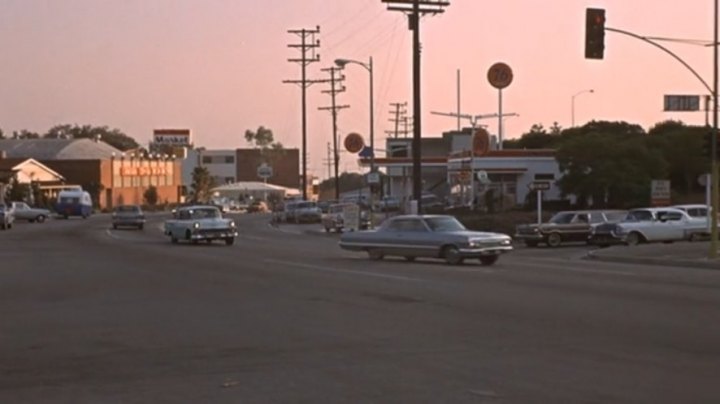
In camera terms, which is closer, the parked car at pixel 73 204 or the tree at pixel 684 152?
the tree at pixel 684 152

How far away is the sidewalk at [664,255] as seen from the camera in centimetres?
3324

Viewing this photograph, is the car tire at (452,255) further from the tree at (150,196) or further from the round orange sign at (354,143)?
the tree at (150,196)

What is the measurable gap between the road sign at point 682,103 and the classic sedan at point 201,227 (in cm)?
1697

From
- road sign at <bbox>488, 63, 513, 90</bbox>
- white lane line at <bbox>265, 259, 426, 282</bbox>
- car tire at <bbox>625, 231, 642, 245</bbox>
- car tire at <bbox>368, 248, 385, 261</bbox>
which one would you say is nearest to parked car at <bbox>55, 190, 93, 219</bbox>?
road sign at <bbox>488, 63, 513, 90</bbox>

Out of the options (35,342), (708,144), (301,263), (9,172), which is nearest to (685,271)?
(708,144)

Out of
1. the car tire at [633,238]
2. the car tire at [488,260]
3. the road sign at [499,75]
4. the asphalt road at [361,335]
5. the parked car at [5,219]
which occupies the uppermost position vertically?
the road sign at [499,75]

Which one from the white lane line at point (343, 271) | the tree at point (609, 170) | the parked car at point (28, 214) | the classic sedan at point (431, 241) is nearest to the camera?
the white lane line at point (343, 271)

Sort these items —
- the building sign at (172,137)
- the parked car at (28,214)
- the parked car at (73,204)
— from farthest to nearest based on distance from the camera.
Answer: the building sign at (172,137) < the parked car at (73,204) < the parked car at (28,214)

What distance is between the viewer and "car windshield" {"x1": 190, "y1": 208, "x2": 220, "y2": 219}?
47.4m

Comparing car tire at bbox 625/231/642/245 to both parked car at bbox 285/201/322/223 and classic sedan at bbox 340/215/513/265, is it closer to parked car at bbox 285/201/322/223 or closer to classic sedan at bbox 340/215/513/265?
classic sedan at bbox 340/215/513/265

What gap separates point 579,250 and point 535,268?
12828 millimetres

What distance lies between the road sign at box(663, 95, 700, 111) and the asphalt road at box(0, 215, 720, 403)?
11754mm

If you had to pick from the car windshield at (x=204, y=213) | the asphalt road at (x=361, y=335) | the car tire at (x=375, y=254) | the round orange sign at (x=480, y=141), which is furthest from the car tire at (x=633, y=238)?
the round orange sign at (x=480, y=141)

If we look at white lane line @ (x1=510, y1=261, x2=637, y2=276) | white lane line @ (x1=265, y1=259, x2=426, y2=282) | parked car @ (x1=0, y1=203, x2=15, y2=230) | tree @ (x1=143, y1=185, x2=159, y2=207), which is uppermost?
tree @ (x1=143, y1=185, x2=159, y2=207)
